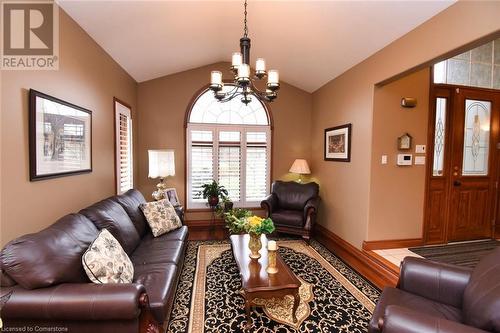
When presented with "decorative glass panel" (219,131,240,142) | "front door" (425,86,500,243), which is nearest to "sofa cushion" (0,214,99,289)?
Answer: "decorative glass panel" (219,131,240,142)

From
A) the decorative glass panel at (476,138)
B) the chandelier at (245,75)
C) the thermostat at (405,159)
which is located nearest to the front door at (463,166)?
the decorative glass panel at (476,138)

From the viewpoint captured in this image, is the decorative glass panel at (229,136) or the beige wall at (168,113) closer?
the beige wall at (168,113)

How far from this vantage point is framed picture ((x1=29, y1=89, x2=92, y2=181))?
1931 mm

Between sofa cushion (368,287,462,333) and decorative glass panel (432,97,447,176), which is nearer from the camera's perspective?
sofa cushion (368,287,462,333)

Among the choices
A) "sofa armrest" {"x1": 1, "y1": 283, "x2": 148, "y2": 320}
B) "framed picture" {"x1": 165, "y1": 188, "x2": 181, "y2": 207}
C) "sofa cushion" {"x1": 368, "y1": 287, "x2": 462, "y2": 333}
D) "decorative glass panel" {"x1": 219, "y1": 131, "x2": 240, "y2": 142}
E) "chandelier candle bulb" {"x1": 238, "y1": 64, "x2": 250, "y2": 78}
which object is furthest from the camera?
"decorative glass panel" {"x1": 219, "y1": 131, "x2": 240, "y2": 142}

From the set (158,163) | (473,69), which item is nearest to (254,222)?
(158,163)

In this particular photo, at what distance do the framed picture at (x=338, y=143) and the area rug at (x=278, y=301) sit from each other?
5.33 feet

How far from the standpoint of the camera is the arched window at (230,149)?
4.91 m

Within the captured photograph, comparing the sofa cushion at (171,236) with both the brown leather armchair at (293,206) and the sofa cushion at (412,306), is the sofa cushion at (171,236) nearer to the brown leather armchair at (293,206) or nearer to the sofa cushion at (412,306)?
the brown leather armchair at (293,206)

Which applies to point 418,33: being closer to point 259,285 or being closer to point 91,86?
point 259,285

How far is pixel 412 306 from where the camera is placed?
5.24ft

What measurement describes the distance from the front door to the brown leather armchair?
1.70 metres

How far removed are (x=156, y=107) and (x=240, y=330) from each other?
4.03 m

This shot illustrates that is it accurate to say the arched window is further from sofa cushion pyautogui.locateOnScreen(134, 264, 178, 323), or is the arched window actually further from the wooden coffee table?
sofa cushion pyautogui.locateOnScreen(134, 264, 178, 323)
